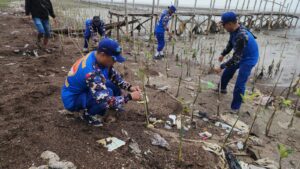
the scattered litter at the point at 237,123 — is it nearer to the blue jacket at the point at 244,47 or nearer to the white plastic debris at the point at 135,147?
the blue jacket at the point at 244,47

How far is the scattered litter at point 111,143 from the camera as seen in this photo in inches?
117

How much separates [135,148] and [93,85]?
3.03 feet

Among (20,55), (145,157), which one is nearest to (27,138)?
(145,157)

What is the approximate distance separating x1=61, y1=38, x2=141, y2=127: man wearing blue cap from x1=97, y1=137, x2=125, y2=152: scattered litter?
37 centimetres

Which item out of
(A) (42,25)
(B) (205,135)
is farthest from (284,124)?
(A) (42,25)

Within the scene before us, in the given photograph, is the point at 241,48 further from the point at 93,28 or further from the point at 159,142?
the point at 93,28

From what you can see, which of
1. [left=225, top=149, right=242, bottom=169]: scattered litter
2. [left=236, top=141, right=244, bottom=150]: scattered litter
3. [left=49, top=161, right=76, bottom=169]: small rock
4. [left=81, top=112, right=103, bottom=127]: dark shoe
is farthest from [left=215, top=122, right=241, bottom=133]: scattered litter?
[left=49, top=161, right=76, bottom=169]: small rock

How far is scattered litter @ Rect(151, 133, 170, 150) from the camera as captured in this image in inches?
126

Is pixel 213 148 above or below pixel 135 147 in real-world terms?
below

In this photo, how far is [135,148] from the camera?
3043mm

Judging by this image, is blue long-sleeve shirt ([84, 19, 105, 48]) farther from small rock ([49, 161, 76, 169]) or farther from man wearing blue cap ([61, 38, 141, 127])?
small rock ([49, 161, 76, 169])

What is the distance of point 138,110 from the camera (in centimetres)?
417

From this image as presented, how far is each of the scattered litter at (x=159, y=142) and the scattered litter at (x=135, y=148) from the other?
0.76 ft

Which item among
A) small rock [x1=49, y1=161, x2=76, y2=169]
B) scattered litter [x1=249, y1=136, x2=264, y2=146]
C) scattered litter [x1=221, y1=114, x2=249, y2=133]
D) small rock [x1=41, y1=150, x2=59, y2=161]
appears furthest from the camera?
scattered litter [x1=221, y1=114, x2=249, y2=133]
